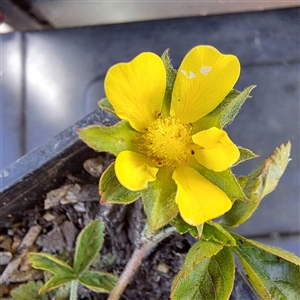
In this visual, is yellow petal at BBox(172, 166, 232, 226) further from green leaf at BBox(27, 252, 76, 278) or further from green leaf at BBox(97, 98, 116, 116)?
green leaf at BBox(27, 252, 76, 278)

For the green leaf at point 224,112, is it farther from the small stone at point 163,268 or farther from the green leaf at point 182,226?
the small stone at point 163,268

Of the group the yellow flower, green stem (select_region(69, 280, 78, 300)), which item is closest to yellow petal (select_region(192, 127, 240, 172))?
the yellow flower

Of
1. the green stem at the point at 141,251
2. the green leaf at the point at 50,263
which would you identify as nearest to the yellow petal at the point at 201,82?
the green stem at the point at 141,251

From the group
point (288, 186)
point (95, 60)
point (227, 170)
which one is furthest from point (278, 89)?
point (227, 170)

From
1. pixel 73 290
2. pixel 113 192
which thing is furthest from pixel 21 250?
pixel 113 192

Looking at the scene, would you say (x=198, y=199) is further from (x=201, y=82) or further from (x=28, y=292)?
(x=28, y=292)

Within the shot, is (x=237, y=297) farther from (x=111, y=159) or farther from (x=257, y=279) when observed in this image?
(x=111, y=159)
